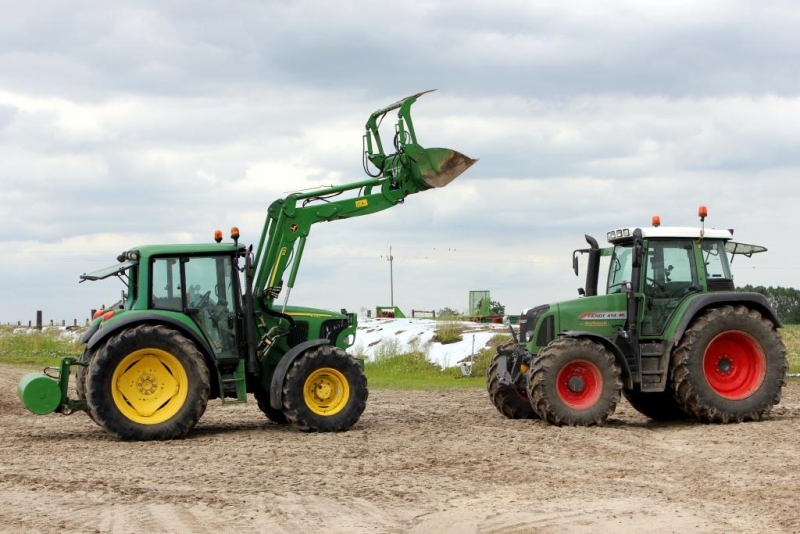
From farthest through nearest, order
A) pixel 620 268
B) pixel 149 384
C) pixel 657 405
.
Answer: pixel 657 405 < pixel 620 268 < pixel 149 384

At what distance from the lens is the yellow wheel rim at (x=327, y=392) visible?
47.4ft

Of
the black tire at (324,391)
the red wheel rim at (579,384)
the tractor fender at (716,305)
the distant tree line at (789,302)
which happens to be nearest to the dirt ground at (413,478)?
the black tire at (324,391)

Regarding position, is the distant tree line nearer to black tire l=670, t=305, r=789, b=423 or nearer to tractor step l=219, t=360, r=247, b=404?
black tire l=670, t=305, r=789, b=423

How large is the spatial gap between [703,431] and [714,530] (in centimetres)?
638

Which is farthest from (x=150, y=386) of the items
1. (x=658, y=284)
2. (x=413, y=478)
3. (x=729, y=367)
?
(x=729, y=367)

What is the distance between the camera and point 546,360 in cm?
1454

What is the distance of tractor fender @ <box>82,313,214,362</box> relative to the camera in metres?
13.6

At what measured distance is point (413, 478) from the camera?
1080cm

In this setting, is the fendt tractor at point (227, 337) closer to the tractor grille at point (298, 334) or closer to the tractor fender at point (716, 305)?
the tractor grille at point (298, 334)

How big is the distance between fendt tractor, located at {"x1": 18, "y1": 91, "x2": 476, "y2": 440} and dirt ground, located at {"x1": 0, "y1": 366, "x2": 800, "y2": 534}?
18.7 inches

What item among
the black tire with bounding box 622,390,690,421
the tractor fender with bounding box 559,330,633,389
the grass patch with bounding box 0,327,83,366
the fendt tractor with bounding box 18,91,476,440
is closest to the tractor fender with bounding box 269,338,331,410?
the fendt tractor with bounding box 18,91,476,440

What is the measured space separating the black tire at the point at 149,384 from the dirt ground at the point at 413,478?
1.04 ft

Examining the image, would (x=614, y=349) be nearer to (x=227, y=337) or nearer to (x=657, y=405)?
(x=657, y=405)

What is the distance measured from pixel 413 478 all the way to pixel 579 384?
15.0ft
